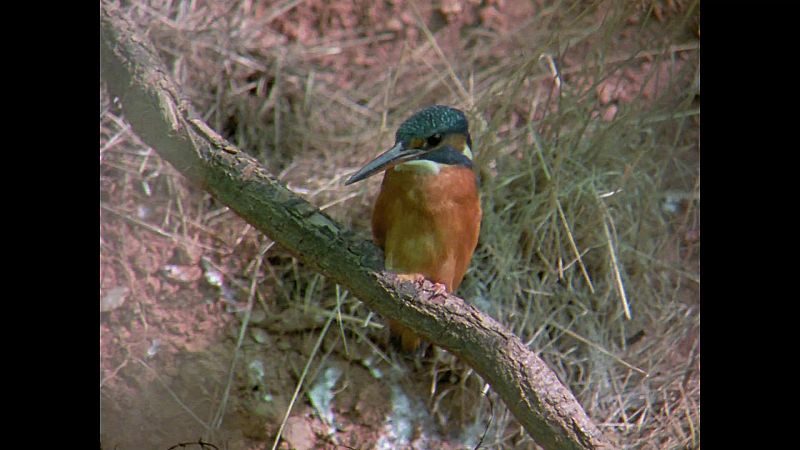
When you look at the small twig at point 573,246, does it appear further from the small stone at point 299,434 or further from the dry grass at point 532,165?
the small stone at point 299,434

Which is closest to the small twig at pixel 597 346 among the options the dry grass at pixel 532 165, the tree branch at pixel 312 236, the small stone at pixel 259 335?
the dry grass at pixel 532 165

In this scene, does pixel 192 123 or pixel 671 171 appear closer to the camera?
pixel 192 123

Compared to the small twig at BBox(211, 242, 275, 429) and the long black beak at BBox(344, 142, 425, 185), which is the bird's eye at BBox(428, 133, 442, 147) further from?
the small twig at BBox(211, 242, 275, 429)

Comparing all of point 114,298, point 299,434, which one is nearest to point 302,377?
point 299,434

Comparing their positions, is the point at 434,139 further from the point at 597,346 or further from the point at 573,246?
the point at 597,346

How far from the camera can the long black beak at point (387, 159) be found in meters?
2.76

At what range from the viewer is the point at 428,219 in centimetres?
289

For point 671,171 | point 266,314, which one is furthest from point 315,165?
point 671,171

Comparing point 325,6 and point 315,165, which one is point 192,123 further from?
point 325,6

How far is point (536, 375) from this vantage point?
7.92 ft

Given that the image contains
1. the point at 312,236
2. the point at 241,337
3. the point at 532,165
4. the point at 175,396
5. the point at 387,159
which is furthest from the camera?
the point at 532,165

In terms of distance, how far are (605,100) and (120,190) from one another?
175cm

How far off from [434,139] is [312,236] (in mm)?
595

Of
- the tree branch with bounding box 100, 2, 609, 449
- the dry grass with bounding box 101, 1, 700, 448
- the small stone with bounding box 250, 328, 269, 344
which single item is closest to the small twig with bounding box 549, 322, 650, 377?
the dry grass with bounding box 101, 1, 700, 448
